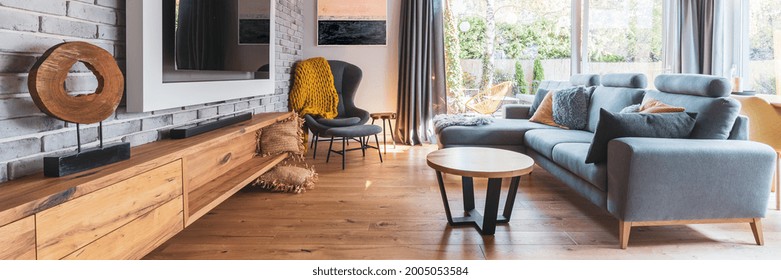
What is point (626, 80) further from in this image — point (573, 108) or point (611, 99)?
point (573, 108)

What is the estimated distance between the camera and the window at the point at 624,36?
5.70 m

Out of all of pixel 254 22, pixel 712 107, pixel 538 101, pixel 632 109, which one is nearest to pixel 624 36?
pixel 538 101

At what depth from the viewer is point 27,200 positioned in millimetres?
1148

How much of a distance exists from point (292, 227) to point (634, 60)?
5.05 meters

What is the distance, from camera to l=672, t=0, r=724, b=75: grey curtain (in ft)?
17.0

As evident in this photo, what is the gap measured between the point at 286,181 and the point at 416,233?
1.29 meters

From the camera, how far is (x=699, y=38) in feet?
17.6

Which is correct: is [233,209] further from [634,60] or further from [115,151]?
[634,60]

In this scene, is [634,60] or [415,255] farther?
[634,60]

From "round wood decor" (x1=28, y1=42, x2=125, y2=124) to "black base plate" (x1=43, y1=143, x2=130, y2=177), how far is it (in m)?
0.11

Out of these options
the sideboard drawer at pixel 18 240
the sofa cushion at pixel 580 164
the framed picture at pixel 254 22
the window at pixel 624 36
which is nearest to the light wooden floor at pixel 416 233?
the sofa cushion at pixel 580 164

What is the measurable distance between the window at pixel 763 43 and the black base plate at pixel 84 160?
222 inches

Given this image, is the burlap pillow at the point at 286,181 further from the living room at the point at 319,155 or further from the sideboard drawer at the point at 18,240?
the sideboard drawer at the point at 18,240
